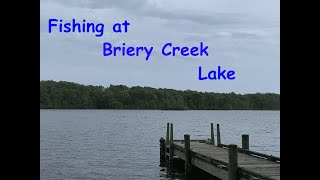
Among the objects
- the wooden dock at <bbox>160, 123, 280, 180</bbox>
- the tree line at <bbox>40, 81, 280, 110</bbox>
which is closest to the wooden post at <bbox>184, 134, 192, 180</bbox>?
the wooden dock at <bbox>160, 123, 280, 180</bbox>

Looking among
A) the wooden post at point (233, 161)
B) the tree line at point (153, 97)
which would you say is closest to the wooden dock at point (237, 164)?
the wooden post at point (233, 161)

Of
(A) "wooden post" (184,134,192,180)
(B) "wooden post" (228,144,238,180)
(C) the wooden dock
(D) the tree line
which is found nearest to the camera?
(C) the wooden dock

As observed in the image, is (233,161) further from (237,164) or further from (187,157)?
(187,157)

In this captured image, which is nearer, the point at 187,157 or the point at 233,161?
the point at 233,161

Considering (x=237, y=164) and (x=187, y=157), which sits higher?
(x=237, y=164)

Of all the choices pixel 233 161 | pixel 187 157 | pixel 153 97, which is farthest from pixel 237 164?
pixel 153 97

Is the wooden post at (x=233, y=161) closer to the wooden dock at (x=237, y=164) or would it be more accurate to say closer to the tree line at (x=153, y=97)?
the wooden dock at (x=237, y=164)

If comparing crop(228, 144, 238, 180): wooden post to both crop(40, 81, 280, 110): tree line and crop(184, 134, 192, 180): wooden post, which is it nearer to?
crop(184, 134, 192, 180): wooden post
